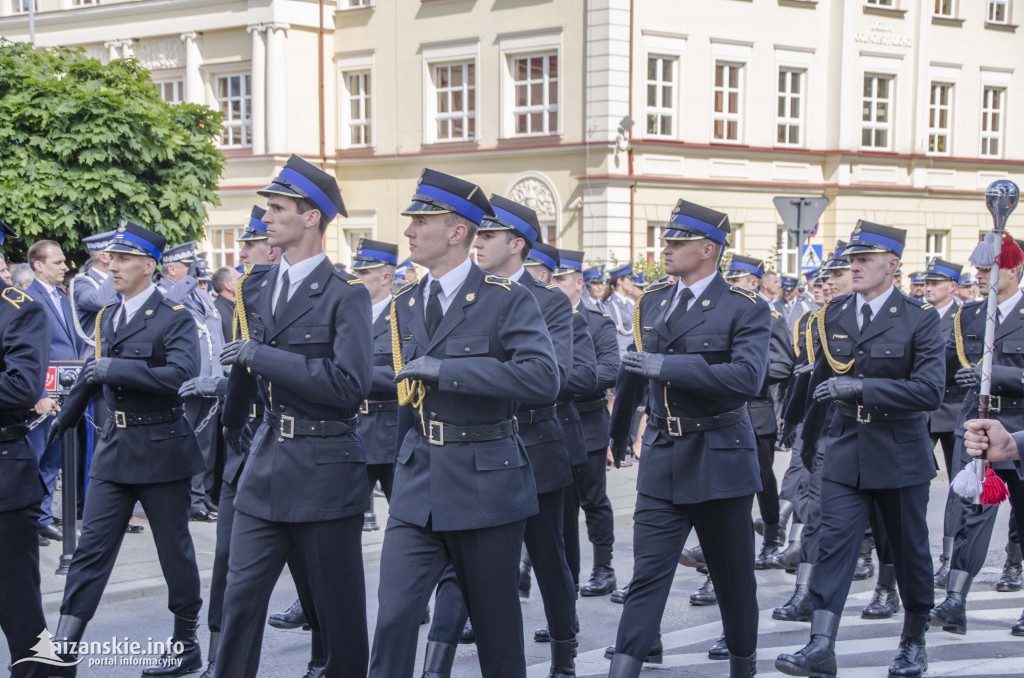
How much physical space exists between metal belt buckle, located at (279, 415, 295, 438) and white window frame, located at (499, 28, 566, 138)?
25.9 metres

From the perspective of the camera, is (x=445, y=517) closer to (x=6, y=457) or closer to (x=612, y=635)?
(x=6, y=457)

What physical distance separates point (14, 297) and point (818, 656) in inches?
169

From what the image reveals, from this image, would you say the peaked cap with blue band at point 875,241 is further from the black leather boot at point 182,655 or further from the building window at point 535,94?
the building window at point 535,94

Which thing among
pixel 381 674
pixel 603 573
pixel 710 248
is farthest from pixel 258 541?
pixel 603 573

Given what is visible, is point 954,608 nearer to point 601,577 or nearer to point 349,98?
point 601,577

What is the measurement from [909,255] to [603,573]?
2850cm

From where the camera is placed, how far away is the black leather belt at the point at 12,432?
6.01 m

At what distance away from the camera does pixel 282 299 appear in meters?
5.77

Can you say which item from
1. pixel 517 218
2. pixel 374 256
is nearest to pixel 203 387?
pixel 517 218

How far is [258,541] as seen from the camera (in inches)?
220

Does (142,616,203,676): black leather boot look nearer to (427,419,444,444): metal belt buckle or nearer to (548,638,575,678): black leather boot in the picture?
(548,638,575,678): black leather boot

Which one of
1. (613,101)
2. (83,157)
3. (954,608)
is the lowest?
(954,608)

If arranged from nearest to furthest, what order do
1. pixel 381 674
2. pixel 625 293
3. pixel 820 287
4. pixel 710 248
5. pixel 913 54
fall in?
1. pixel 381 674
2. pixel 710 248
3. pixel 820 287
4. pixel 625 293
5. pixel 913 54

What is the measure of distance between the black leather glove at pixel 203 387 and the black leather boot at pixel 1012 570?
19.1 ft
